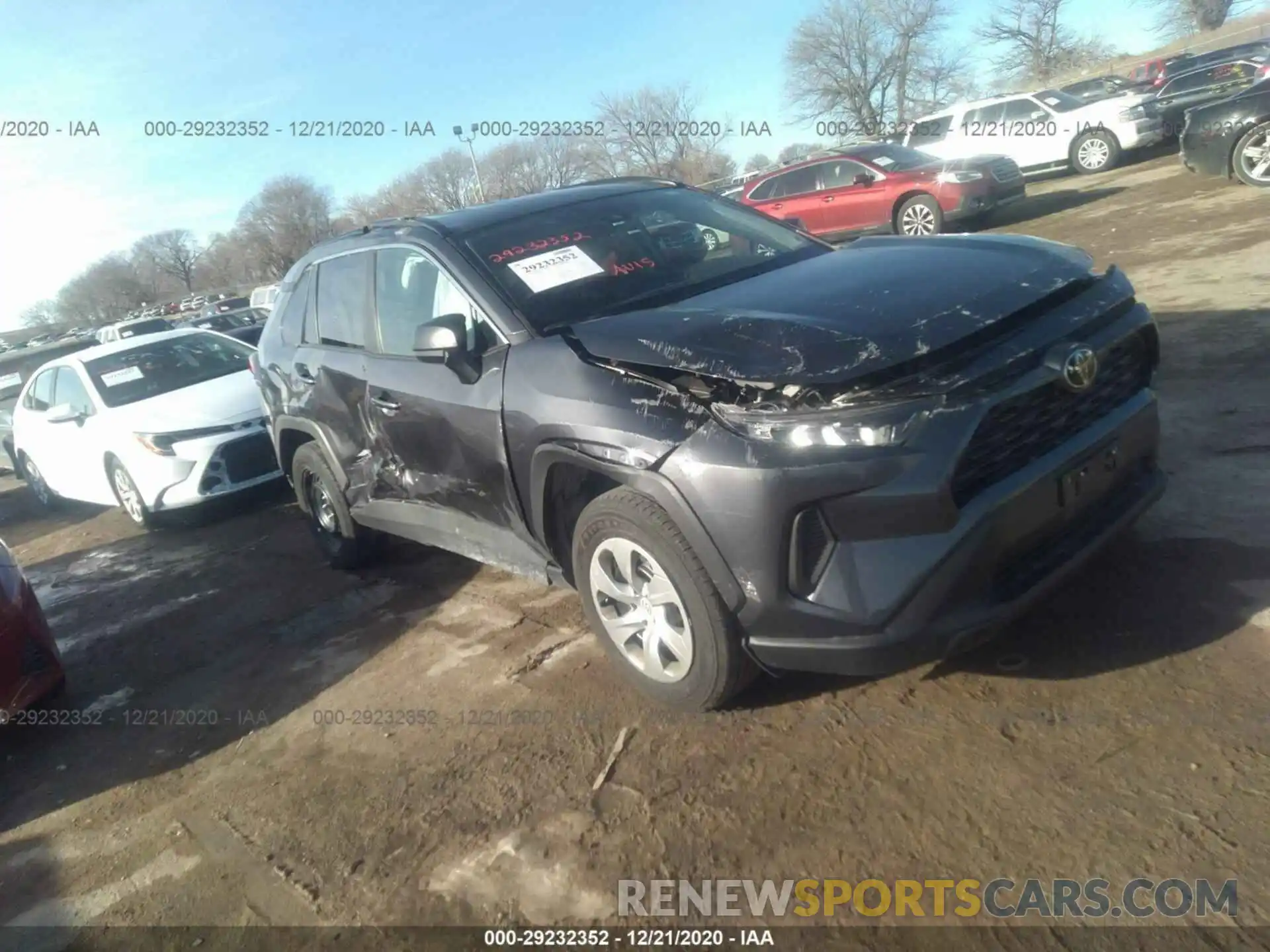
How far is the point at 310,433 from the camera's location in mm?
5176

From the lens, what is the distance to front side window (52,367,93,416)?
8.22 m

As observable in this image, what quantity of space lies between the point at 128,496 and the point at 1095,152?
1662 centimetres

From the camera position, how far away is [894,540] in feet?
8.43

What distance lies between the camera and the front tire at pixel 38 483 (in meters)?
9.90

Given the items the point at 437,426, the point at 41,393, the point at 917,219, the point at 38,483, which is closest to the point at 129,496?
the point at 41,393

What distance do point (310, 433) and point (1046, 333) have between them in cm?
383

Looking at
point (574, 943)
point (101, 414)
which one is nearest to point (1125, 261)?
point (574, 943)

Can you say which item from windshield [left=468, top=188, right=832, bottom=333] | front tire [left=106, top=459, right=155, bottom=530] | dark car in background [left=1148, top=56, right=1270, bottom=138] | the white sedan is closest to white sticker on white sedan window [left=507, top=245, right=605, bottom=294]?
windshield [left=468, top=188, right=832, bottom=333]

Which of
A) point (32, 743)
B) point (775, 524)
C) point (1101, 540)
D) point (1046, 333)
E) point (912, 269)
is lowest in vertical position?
point (32, 743)

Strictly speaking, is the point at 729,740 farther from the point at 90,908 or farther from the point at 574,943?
the point at 90,908

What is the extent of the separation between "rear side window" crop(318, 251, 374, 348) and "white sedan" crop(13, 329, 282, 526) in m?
2.39

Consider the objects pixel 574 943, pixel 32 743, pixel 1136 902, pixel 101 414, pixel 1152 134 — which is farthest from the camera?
pixel 1152 134

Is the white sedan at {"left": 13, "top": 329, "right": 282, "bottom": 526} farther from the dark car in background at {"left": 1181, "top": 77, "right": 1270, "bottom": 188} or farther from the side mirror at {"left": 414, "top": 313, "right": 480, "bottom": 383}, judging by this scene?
the dark car in background at {"left": 1181, "top": 77, "right": 1270, "bottom": 188}

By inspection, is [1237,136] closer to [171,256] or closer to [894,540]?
[894,540]
